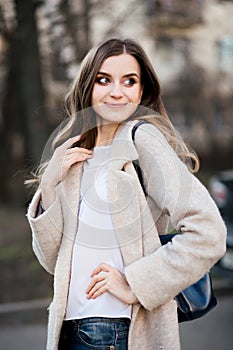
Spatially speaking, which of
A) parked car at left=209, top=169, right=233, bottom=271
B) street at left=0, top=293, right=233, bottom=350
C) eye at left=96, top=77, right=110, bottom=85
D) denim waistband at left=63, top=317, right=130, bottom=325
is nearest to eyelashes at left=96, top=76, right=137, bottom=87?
eye at left=96, top=77, right=110, bottom=85

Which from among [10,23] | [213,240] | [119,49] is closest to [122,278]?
[213,240]

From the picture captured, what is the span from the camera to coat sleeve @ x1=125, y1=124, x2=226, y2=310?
1602 millimetres

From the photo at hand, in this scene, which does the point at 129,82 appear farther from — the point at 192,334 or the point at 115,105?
the point at 192,334

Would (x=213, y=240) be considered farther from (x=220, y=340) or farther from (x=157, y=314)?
(x=220, y=340)

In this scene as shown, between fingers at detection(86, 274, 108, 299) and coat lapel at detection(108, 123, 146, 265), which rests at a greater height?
coat lapel at detection(108, 123, 146, 265)

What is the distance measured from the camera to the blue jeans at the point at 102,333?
67.1 inches

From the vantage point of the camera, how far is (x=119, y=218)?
1682 mm

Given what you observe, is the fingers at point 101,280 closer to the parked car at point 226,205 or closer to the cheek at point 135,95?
the cheek at point 135,95

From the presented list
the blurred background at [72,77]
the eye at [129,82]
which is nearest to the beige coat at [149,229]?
the eye at [129,82]

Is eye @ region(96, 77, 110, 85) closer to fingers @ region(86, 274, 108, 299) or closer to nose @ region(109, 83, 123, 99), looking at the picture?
nose @ region(109, 83, 123, 99)

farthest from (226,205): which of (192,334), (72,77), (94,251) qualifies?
(94,251)

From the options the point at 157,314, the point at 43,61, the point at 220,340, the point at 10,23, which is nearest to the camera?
the point at 157,314

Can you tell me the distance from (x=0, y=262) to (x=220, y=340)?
270cm

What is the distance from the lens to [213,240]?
5.24 feet
